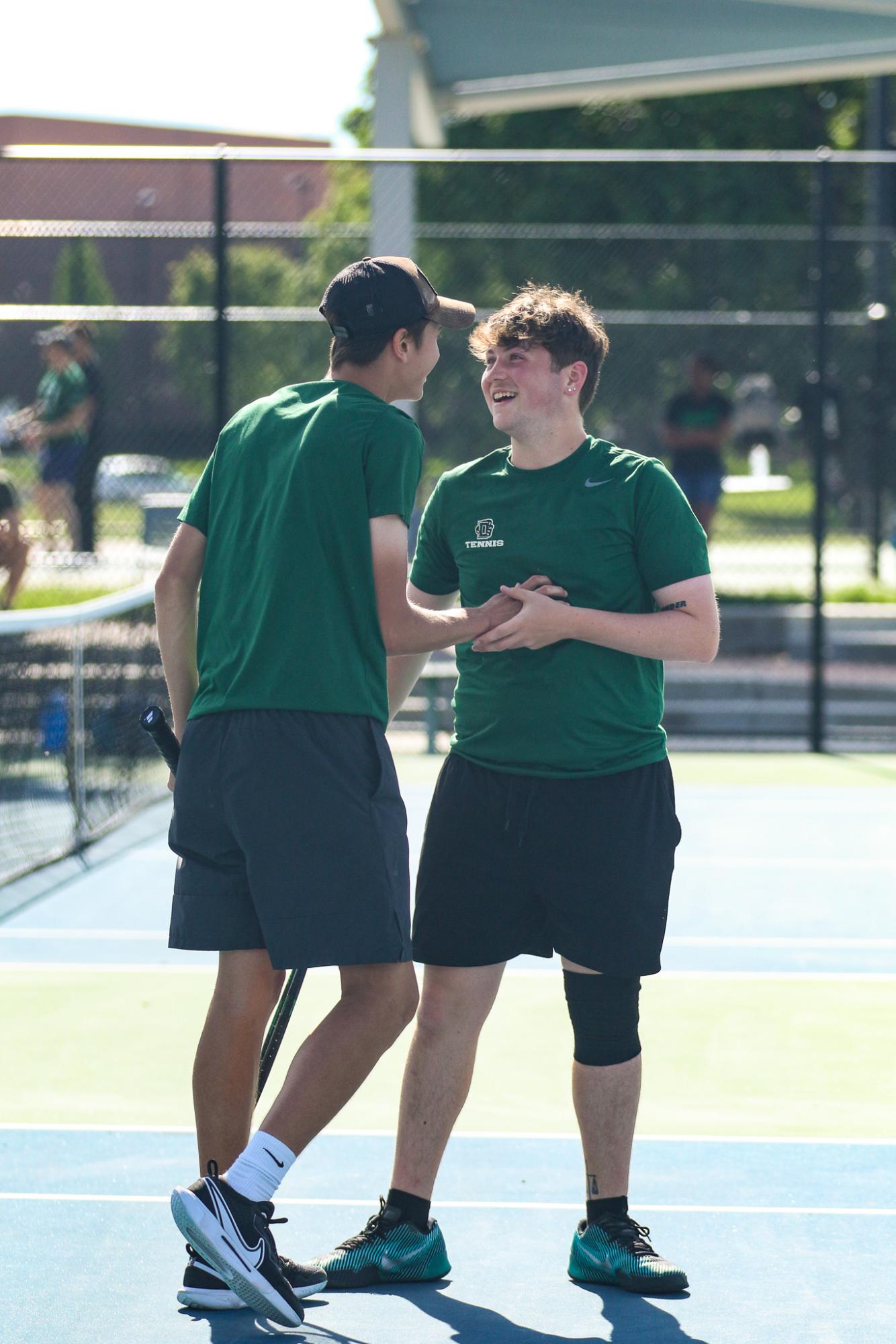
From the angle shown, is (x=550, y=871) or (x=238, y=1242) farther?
(x=550, y=871)

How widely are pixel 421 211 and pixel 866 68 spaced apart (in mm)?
11707

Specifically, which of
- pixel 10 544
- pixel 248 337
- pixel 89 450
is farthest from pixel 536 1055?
pixel 248 337

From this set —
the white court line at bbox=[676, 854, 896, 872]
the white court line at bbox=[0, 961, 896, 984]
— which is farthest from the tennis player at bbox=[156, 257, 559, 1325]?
the white court line at bbox=[676, 854, 896, 872]

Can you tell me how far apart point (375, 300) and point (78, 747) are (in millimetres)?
4967

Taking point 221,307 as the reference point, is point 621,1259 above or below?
below

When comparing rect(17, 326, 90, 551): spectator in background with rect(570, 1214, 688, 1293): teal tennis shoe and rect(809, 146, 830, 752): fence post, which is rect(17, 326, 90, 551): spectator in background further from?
rect(570, 1214, 688, 1293): teal tennis shoe

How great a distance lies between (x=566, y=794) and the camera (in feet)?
11.3

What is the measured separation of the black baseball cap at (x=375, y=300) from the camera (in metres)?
3.27

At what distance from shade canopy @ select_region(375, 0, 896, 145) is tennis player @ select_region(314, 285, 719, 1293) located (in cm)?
849

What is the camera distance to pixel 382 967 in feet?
10.6

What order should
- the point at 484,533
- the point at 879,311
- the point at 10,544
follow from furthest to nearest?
the point at 879,311 < the point at 10,544 < the point at 484,533

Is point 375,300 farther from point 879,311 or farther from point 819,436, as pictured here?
point 879,311

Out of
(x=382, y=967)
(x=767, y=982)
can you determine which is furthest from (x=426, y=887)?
(x=767, y=982)

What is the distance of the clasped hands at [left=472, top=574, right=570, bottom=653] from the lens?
131 inches
